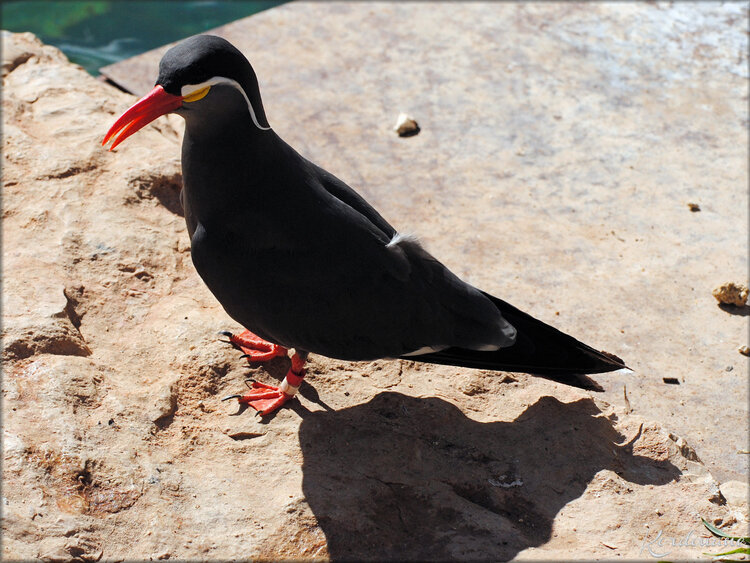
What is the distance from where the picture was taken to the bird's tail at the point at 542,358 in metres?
3.89

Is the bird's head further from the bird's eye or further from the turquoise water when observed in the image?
the turquoise water

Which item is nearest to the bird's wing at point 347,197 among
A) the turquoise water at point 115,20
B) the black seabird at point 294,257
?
the black seabird at point 294,257

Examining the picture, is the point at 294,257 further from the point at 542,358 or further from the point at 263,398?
the point at 542,358

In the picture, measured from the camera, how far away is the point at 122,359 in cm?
403

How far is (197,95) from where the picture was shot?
10.9ft

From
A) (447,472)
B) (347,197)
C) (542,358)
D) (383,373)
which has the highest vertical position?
(347,197)

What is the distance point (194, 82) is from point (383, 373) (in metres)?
1.88

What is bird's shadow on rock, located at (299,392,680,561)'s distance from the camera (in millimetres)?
3271

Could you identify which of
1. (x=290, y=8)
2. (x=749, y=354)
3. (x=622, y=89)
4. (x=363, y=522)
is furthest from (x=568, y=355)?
(x=290, y=8)

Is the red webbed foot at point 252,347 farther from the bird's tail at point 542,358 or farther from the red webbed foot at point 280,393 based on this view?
the bird's tail at point 542,358


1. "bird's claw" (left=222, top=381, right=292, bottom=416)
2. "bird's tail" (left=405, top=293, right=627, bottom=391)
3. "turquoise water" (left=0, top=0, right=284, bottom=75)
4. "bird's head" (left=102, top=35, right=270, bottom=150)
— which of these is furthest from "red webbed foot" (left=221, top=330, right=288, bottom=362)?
"turquoise water" (left=0, top=0, right=284, bottom=75)

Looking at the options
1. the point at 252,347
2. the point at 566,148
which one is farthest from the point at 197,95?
the point at 566,148

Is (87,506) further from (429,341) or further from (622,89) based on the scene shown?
(622,89)

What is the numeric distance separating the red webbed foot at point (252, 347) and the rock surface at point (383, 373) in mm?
65
